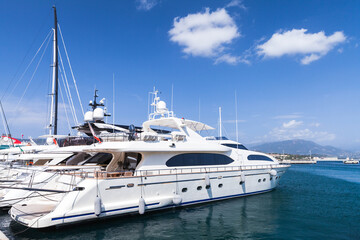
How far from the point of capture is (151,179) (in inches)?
444

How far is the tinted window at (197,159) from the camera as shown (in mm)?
13016

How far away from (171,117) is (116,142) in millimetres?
4474

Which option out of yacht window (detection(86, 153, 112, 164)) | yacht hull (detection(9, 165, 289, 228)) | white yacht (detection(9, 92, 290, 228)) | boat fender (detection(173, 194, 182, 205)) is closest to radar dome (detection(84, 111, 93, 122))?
white yacht (detection(9, 92, 290, 228))

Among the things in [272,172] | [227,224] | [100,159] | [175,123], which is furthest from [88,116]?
[272,172]

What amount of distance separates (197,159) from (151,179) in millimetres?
3651

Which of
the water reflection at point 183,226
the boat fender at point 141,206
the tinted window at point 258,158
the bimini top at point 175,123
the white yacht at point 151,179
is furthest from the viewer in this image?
the tinted window at point 258,158

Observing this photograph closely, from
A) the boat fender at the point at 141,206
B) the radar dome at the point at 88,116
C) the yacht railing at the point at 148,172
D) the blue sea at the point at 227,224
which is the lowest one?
the blue sea at the point at 227,224

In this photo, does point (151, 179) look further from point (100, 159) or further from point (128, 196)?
point (100, 159)

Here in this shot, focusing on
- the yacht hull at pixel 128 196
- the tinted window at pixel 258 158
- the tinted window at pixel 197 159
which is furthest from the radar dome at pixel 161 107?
the tinted window at pixel 258 158

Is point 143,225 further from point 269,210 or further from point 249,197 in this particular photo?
point 249,197

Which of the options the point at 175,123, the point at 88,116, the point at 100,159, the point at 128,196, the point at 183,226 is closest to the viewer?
the point at 183,226

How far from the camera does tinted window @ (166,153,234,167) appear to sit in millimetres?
13016

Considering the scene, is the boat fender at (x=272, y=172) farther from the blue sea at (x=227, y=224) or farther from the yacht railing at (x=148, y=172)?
the blue sea at (x=227, y=224)

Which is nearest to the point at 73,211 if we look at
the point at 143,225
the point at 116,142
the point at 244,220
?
the point at 143,225
